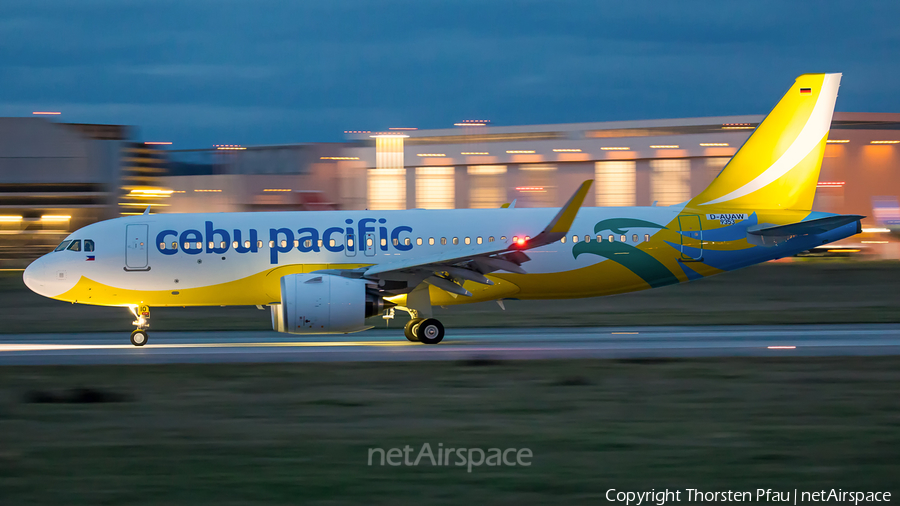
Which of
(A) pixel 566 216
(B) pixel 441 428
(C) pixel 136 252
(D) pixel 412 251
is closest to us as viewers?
(B) pixel 441 428

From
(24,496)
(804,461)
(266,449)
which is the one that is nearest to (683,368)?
(804,461)

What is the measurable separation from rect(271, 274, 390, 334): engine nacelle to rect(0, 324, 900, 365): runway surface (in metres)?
0.48

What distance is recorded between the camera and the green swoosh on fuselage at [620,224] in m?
18.4

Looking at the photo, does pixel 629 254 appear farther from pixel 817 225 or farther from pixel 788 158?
pixel 788 158

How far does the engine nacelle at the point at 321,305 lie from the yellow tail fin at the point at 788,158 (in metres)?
8.46

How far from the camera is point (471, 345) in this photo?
16.8m

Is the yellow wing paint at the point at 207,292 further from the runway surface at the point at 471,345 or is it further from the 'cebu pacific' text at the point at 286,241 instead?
the runway surface at the point at 471,345

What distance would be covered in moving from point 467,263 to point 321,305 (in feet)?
10.2

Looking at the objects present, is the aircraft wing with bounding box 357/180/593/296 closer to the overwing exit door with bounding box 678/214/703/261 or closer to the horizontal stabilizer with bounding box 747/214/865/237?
the overwing exit door with bounding box 678/214/703/261

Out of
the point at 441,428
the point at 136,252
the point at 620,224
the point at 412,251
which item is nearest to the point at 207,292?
the point at 136,252

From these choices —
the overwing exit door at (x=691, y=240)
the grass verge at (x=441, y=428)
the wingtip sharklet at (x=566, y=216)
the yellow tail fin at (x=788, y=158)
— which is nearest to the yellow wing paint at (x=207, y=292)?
the grass verge at (x=441, y=428)

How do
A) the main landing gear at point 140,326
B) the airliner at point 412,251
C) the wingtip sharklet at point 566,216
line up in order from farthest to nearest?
the airliner at point 412,251 → the main landing gear at point 140,326 → the wingtip sharklet at point 566,216

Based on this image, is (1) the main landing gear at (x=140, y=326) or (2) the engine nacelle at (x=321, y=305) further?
(1) the main landing gear at (x=140, y=326)

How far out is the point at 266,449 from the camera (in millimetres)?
8312
